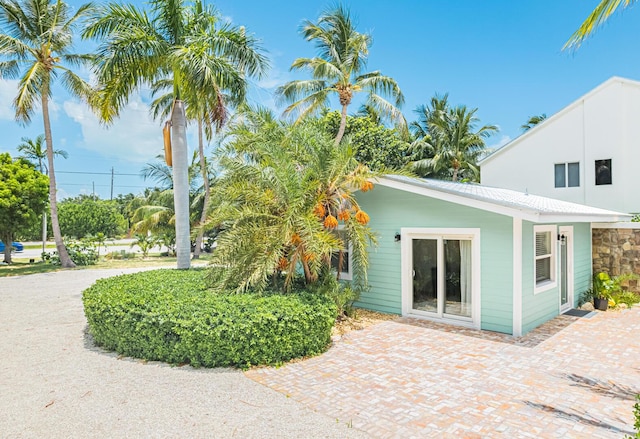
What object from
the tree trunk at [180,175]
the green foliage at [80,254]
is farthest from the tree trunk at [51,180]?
the tree trunk at [180,175]

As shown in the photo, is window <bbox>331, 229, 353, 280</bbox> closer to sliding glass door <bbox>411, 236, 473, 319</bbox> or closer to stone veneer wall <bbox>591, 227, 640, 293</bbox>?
A: sliding glass door <bbox>411, 236, 473, 319</bbox>

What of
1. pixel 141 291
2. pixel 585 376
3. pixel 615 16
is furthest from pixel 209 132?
pixel 585 376

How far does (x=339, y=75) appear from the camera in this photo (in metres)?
17.6

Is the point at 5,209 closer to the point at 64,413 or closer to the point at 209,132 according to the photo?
the point at 209,132

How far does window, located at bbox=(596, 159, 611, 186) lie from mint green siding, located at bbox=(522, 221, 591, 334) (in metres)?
5.07

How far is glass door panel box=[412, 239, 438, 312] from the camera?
836cm

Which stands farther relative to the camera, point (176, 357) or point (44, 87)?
point (44, 87)

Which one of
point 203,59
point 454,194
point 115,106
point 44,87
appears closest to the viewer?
point 454,194

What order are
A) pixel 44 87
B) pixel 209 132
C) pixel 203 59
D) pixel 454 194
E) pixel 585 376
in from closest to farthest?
pixel 585 376 → pixel 454 194 → pixel 203 59 → pixel 209 132 → pixel 44 87

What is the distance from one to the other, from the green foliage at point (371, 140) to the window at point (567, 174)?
9.21 metres

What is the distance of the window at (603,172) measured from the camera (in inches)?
568

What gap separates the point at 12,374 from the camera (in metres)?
5.64

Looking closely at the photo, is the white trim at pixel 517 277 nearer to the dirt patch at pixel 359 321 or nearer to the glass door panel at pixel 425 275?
the glass door panel at pixel 425 275

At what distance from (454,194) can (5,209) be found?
2026 cm
